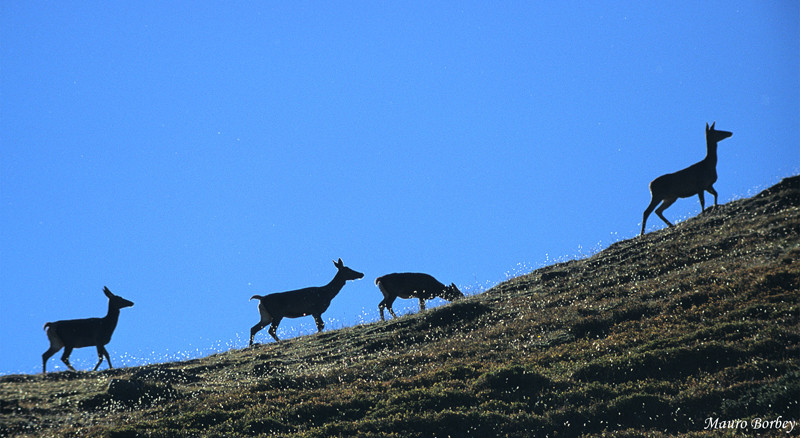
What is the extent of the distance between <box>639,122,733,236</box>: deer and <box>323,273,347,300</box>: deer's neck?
13859 millimetres

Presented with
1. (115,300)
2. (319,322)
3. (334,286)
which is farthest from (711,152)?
(115,300)

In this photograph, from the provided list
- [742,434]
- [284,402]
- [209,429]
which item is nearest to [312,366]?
[284,402]

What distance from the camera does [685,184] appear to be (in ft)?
105

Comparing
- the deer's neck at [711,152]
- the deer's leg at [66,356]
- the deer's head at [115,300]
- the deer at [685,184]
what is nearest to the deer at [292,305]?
the deer's head at [115,300]

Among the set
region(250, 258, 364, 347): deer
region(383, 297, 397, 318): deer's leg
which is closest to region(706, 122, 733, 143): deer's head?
region(383, 297, 397, 318): deer's leg

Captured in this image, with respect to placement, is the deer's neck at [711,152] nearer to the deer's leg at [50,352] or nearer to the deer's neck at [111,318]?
the deer's neck at [111,318]

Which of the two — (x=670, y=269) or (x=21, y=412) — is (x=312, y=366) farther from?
(x=670, y=269)

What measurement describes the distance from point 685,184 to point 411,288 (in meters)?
13.3

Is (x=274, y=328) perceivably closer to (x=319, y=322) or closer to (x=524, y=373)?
(x=319, y=322)

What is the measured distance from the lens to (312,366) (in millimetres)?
19844

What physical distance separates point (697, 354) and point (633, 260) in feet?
41.4

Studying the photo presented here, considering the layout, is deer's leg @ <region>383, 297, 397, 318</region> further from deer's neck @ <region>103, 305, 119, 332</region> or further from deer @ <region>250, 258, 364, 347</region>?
deer's neck @ <region>103, 305, 119, 332</region>

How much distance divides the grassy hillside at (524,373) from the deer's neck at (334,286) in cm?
667

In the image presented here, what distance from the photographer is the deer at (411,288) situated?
3067 centimetres
